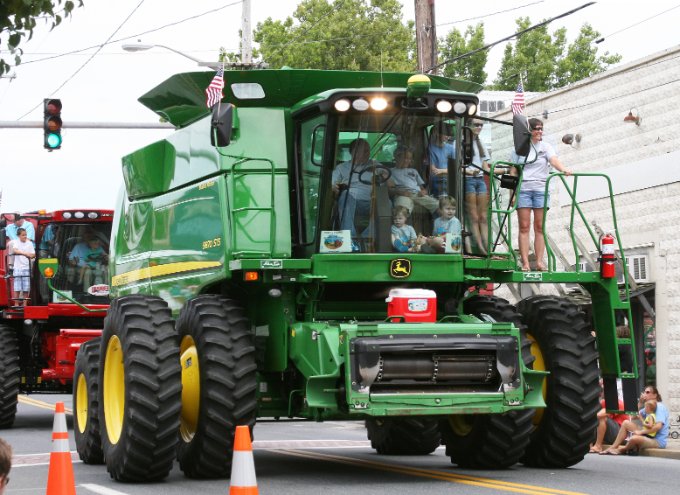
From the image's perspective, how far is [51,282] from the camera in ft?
77.6

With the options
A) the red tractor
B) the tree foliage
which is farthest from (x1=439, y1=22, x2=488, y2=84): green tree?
the red tractor

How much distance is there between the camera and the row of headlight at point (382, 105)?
12.7 m

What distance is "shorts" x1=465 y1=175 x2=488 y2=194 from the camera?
13484 millimetres

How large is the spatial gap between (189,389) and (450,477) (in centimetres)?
264

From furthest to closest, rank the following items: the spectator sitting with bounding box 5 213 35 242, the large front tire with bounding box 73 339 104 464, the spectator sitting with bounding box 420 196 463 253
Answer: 1. the spectator sitting with bounding box 5 213 35 242
2. the large front tire with bounding box 73 339 104 464
3. the spectator sitting with bounding box 420 196 463 253

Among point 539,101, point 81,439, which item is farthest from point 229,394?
point 539,101

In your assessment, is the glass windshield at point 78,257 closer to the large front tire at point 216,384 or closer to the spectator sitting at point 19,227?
the spectator sitting at point 19,227

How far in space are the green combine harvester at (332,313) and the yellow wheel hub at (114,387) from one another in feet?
0.08

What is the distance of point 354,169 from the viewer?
42.7 feet

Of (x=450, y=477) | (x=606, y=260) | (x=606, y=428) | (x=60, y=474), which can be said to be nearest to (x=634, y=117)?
(x=606, y=428)

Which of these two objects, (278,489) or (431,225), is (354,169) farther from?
(278,489)

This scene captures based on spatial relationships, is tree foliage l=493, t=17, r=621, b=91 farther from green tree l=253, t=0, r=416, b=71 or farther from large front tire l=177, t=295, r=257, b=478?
large front tire l=177, t=295, r=257, b=478

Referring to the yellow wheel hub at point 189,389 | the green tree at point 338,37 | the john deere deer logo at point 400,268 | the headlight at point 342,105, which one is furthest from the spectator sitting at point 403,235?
the green tree at point 338,37

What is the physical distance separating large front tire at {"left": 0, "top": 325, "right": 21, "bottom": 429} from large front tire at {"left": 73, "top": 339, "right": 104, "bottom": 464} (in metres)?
6.48
